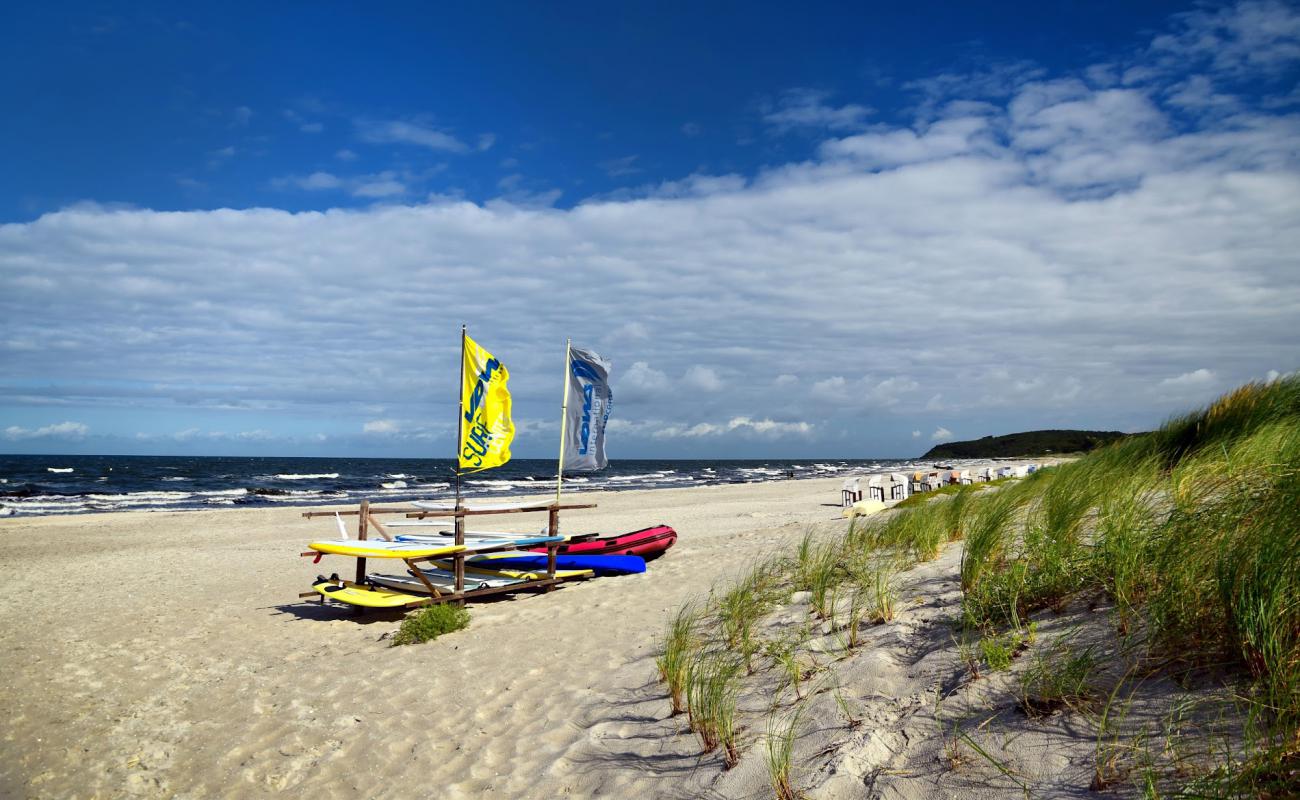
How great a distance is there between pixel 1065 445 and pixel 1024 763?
104537mm

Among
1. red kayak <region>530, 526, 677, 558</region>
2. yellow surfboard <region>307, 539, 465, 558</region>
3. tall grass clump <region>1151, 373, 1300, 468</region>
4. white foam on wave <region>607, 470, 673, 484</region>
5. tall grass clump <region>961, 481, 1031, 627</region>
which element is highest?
tall grass clump <region>1151, 373, 1300, 468</region>

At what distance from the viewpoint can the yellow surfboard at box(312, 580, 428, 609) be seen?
9.10 metres

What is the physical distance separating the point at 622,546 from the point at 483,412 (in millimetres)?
3734

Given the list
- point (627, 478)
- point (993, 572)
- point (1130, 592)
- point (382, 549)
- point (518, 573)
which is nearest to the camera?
point (1130, 592)

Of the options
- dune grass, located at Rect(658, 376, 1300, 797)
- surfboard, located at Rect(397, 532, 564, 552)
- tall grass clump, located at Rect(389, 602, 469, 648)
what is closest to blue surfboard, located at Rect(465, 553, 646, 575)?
surfboard, located at Rect(397, 532, 564, 552)

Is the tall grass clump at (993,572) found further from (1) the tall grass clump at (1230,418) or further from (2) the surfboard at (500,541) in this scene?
(2) the surfboard at (500,541)

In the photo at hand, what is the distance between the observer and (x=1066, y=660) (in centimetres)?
355

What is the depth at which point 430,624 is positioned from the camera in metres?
8.05

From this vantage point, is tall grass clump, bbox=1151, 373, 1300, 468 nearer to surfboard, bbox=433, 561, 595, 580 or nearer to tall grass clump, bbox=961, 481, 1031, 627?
tall grass clump, bbox=961, 481, 1031, 627

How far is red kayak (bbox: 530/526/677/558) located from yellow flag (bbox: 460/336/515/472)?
2.25m

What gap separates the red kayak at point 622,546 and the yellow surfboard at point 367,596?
2.91 meters

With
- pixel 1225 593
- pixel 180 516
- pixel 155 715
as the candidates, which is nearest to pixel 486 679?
pixel 155 715

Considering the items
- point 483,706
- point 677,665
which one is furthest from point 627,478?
point 677,665

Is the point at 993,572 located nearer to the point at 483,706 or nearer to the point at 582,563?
the point at 483,706
